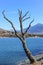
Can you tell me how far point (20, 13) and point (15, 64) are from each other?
25.3 ft

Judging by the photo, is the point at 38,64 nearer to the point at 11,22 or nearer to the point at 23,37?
the point at 23,37

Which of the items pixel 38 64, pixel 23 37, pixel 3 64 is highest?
pixel 23 37

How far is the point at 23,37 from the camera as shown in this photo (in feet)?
102

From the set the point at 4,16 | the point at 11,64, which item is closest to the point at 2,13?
the point at 4,16

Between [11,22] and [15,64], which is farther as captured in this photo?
[15,64]

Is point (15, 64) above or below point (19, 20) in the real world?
below

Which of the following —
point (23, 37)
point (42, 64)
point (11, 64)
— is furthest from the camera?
point (11, 64)

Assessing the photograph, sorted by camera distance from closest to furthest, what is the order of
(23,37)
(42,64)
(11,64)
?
1. (42,64)
2. (23,37)
3. (11,64)

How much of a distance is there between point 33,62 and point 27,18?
5890mm

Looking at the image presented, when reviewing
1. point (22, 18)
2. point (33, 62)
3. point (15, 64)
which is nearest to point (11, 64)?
point (15, 64)

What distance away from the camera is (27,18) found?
32.3m

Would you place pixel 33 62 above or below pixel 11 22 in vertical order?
below

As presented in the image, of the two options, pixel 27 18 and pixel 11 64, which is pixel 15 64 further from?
pixel 27 18

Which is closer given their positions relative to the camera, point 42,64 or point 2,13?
point 42,64
